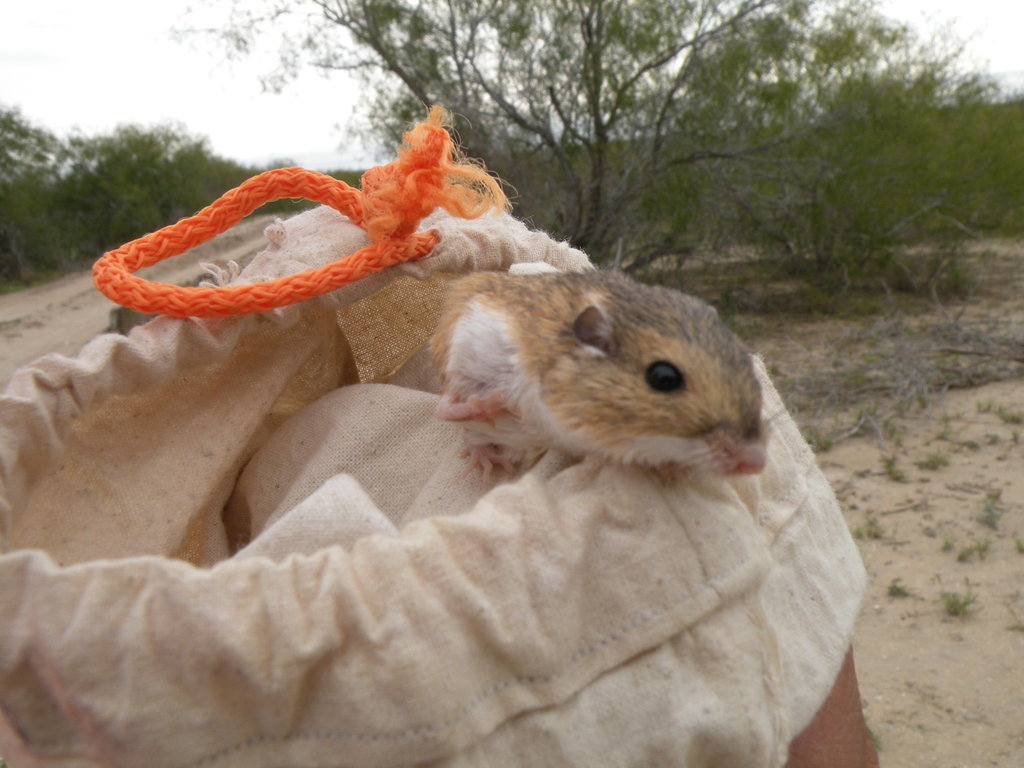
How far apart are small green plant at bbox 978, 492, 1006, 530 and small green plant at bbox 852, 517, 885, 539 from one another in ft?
1.68

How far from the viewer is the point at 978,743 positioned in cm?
255

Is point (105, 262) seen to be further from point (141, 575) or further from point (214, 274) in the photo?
point (141, 575)

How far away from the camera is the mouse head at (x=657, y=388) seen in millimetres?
1055

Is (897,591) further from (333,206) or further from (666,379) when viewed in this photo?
(333,206)

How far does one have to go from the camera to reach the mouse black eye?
1126 mm

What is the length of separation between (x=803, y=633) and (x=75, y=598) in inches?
38.9

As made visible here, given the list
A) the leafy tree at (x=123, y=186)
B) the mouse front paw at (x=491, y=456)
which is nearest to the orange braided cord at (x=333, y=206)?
the mouse front paw at (x=491, y=456)

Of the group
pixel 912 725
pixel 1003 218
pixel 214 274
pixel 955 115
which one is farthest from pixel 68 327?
pixel 1003 218

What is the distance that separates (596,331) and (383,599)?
1.91 feet

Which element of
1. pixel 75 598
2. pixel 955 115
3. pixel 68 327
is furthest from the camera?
pixel 68 327

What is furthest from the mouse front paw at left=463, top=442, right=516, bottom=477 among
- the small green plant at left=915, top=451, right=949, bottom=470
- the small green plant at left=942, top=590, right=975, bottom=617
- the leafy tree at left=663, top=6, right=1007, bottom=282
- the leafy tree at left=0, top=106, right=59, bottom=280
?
the leafy tree at left=0, top=106, right=59, bottom=280

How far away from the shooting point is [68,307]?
1226 centimetres

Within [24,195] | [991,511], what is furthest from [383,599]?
[24,195]

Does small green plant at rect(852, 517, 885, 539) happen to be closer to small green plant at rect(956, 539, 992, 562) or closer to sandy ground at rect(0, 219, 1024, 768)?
sandy ground at rect(0, 219, 1024, 768)
